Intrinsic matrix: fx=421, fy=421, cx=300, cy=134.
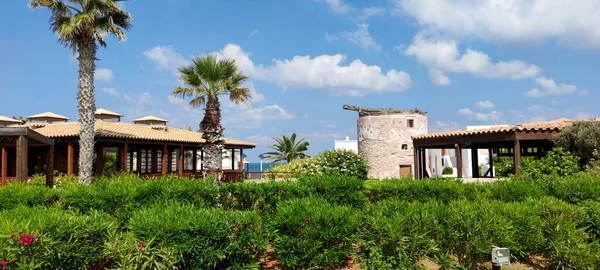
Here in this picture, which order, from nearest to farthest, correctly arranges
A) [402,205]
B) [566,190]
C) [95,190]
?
[402,205] < [95,190] < [566,190]

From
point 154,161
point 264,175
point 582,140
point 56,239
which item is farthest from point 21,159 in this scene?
point 264,175

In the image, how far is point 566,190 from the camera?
9.27m

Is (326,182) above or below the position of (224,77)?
below

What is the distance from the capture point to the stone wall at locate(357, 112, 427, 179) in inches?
1145

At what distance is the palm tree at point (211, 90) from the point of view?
59.9 ft

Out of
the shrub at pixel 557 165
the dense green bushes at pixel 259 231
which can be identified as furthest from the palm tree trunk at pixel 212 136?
the shrub at pixel 557 165

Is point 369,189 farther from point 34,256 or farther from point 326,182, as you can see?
point 34,256

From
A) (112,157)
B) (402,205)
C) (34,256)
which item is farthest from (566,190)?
(112,157)

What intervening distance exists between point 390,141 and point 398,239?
2396 cm

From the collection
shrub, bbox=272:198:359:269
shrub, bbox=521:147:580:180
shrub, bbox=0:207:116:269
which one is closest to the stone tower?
shrub, bbox=521:147:580:180

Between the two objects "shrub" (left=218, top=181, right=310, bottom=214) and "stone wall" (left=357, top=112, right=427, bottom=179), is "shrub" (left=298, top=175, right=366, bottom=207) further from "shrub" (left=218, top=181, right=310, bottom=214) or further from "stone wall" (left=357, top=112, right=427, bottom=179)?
"stone wall" (left=357, top=112, right=427, bottom=179)

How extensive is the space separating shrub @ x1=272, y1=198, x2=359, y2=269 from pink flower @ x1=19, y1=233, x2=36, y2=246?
2956 mm

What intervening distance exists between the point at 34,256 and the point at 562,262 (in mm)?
7091

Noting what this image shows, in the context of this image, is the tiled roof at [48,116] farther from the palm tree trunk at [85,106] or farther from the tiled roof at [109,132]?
the palm tree trunk at [85,106]
